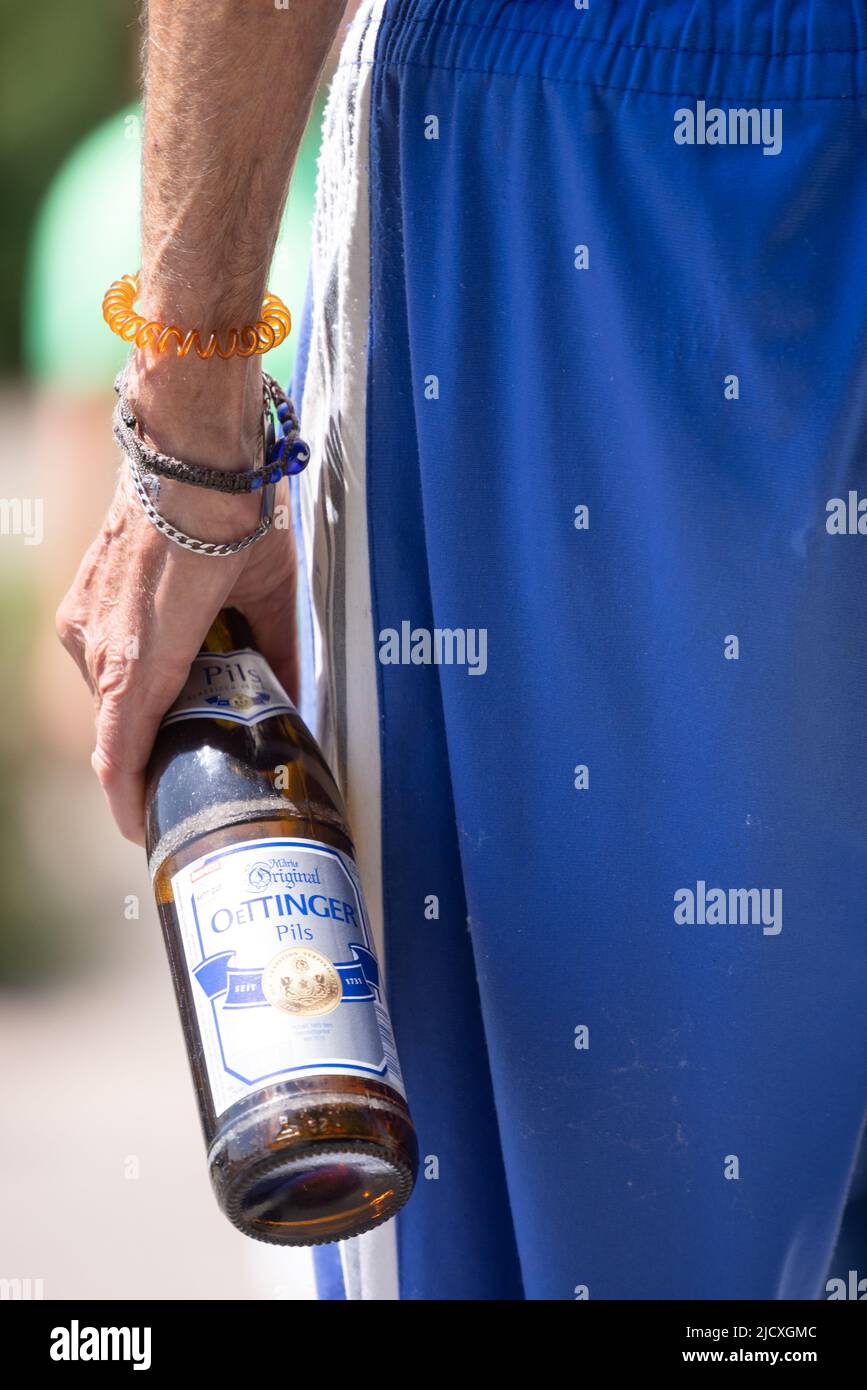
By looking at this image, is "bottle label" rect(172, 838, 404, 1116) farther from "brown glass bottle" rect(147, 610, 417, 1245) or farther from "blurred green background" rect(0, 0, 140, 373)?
"blurred green background" rect(0, 0, 140, 373)

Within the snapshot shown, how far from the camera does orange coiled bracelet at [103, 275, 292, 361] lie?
0.72 metres

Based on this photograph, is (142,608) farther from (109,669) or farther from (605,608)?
(605,608)

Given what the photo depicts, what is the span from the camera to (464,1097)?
90 cm

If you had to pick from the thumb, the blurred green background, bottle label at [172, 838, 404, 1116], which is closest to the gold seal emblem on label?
bottle label at [172, 838, 404, 1116]

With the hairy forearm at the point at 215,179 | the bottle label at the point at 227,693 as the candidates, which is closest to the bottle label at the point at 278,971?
the bottle label at the point at 227,693

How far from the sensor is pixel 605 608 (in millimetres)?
777

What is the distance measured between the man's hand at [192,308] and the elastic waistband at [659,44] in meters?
0.07

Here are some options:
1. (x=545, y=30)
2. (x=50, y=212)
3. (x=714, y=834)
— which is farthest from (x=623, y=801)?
(x=50, y=212)

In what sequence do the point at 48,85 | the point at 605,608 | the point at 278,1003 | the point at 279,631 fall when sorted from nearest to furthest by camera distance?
the point at 278,1003 < the point at 605,608 < the point at 279,631 < the point at 48,85

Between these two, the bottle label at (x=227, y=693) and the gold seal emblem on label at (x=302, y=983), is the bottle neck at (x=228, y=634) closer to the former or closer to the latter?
the bottle label at (x=227, y=693)

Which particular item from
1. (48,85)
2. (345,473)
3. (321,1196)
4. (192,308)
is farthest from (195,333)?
(48,85)

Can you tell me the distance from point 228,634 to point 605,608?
23 cm

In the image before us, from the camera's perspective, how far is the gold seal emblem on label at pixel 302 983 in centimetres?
65

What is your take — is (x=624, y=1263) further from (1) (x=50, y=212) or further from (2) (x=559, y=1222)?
(1) (x=50, y=212)
